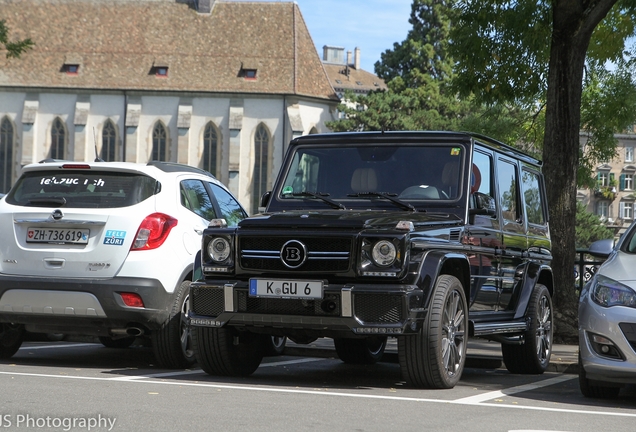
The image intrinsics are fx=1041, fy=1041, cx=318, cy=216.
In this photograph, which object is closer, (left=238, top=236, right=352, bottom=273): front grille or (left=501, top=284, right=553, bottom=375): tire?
(left=238, top=236, right=352, bottom=273): front grille

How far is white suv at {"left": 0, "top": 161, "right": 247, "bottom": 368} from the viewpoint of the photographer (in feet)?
29.1

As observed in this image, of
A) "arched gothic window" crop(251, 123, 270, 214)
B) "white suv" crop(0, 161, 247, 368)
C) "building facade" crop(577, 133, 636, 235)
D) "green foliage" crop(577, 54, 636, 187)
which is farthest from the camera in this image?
"building facade" crop(577, 133, 636, 235)

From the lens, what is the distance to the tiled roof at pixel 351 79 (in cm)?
13538

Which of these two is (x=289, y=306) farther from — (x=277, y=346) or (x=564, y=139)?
(x=564, y=139)

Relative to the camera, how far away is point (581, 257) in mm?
17031

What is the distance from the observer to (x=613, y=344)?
24.6 feet

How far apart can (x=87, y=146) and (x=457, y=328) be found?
218 feet

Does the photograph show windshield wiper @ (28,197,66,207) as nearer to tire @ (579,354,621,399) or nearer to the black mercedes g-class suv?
the black mercedes g-class suv

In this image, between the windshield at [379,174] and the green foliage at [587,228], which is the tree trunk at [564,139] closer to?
the windshield at [379,174]

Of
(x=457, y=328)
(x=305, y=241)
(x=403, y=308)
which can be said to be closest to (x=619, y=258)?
(x=457, y=328)

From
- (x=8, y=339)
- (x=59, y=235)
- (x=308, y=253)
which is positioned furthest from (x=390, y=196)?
(x=8, y=339)

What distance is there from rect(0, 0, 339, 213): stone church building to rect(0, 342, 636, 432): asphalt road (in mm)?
60904

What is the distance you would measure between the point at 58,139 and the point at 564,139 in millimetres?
63759

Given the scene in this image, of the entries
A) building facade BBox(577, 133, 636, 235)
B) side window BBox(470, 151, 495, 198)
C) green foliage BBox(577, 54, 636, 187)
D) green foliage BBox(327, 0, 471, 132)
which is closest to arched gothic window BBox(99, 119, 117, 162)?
green foliage BBox(327, 0, 471, 132)
